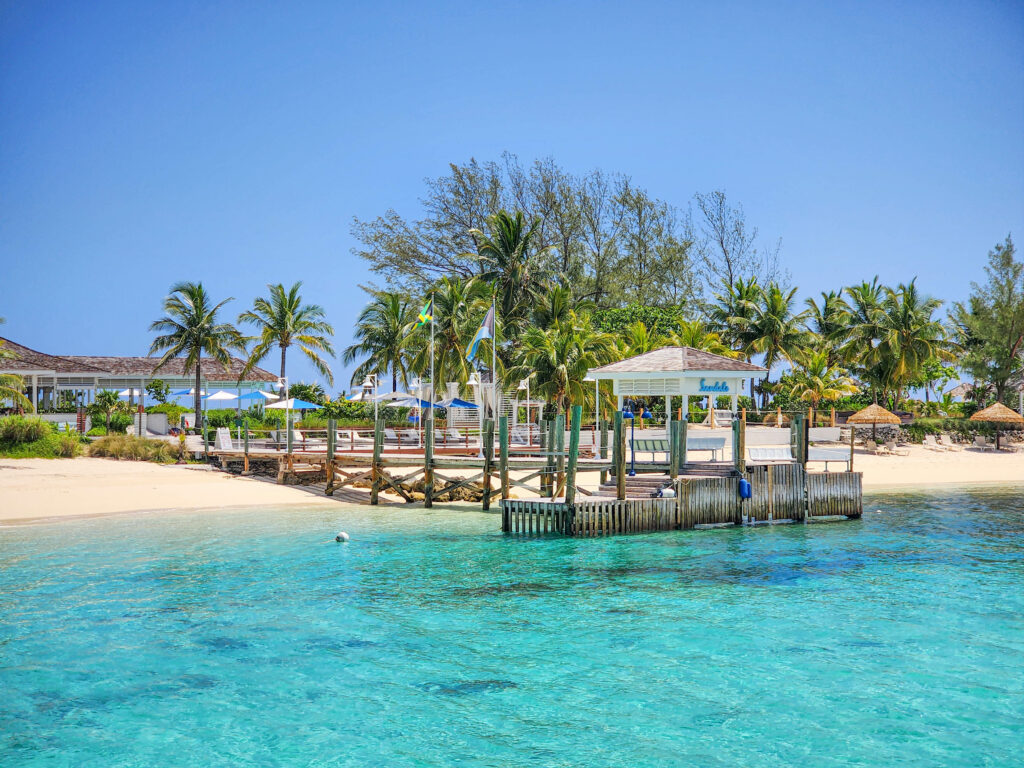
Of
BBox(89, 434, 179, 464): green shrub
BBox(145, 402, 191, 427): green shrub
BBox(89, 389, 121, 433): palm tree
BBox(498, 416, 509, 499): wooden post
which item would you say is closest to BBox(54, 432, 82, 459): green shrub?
BBox(89, 434, 179, 464): green shrub

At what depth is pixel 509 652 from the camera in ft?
37.2

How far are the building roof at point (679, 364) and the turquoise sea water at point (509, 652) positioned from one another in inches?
266

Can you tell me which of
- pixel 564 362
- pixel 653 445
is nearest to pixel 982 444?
pixel 564 362

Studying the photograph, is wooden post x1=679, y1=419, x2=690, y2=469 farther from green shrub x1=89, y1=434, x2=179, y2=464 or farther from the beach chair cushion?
green shrub x1=89, y1=434, x2=179, y2=464

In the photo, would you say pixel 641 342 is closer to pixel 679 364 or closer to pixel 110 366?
pixel 679 364

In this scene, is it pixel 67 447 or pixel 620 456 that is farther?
pixel 67 447

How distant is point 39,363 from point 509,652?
148 feet

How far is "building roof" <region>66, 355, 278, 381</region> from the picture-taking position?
5350 centimetres

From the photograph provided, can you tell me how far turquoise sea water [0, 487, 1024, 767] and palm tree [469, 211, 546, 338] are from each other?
25.1 meters

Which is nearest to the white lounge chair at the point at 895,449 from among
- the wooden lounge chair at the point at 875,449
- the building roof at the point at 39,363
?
the wooden lounge chair at the point at 875,449

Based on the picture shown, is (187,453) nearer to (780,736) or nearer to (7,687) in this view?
(7,687)

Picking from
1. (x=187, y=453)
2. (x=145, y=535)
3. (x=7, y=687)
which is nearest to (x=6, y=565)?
(x=145, y=535)

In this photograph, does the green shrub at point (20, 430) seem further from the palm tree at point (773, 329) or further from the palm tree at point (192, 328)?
the palm tree at point (773, 329)

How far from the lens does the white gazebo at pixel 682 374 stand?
81.4 ft
